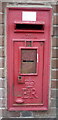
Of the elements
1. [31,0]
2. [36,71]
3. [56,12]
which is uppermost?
[31,0]

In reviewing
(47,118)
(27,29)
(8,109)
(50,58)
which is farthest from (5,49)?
(47,118)

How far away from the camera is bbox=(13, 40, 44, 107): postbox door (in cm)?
340

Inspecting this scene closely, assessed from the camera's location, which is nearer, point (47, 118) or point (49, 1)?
point (49, 1)

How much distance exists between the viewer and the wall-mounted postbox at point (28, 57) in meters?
3.36

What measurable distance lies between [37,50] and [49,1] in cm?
89

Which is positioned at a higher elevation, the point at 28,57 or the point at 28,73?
the point at 28,57

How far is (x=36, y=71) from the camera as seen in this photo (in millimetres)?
3467

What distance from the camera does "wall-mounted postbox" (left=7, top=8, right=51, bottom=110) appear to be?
336 centimetres

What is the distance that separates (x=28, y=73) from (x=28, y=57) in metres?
0.29

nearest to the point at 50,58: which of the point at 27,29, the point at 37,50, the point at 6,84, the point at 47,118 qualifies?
the point at 37,50

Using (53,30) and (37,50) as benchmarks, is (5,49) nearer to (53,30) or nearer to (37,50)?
(37,50)

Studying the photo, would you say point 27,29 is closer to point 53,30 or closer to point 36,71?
point 53,30

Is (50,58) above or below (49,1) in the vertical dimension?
below

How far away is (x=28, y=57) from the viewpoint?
3.44 meters
